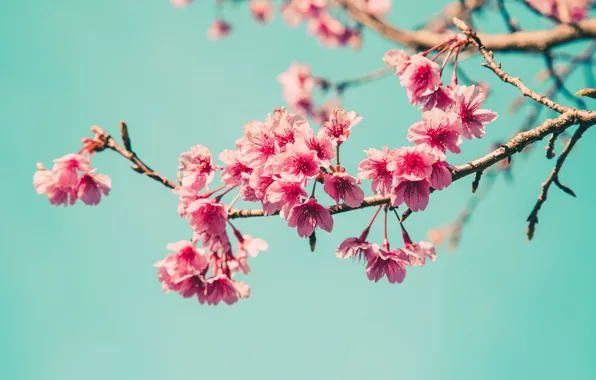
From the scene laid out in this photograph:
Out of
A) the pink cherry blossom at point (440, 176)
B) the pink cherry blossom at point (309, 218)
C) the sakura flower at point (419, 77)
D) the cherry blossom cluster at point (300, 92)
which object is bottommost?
the pink cherry blossom at point (309, 218)

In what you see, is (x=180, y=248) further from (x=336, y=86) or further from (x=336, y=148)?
(x=336, y=86)

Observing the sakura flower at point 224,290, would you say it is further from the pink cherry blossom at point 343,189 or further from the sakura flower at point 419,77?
the sakura flower at point 419,77

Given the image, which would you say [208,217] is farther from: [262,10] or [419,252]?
[262,10]

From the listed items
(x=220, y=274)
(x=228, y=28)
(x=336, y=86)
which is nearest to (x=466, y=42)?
(x=220, y=274)

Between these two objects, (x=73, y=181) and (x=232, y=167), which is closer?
(x=232, y=167)

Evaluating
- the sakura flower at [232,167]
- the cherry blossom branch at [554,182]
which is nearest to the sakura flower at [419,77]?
the cherry blossom branch at [554,182]

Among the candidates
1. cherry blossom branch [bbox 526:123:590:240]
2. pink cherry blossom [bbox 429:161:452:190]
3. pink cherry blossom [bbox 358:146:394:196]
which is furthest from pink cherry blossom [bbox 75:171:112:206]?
cherry blossom branch [bbox 526:123:590:240]

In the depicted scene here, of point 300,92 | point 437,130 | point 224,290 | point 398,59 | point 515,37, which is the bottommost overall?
point 224,290

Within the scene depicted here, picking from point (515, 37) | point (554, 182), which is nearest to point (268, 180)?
point (554, 182)
